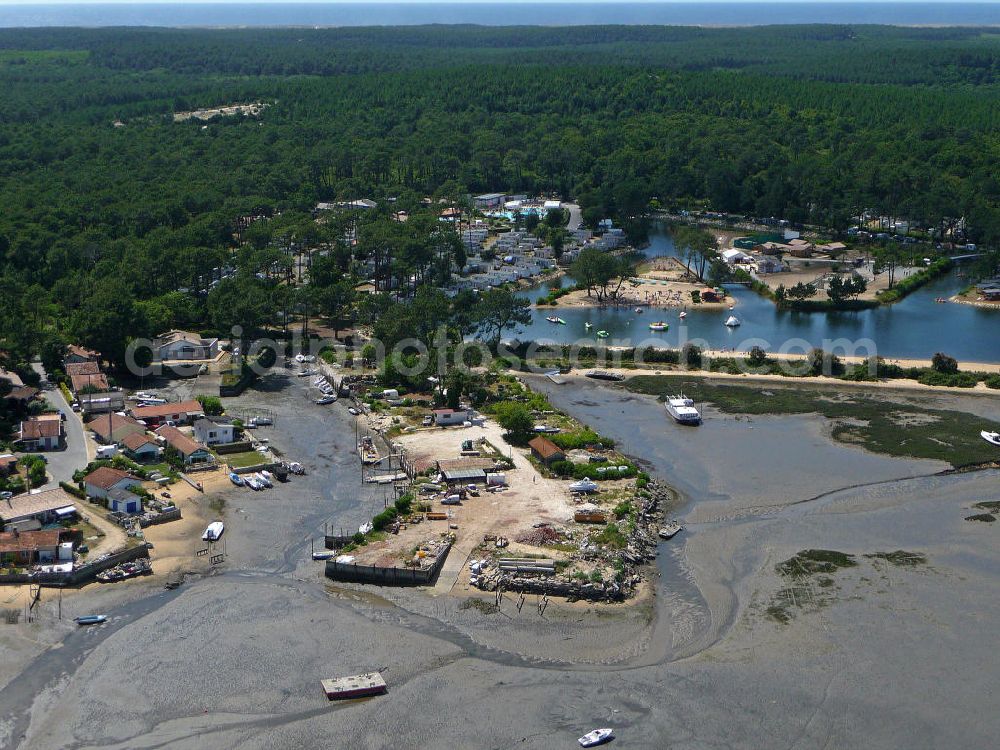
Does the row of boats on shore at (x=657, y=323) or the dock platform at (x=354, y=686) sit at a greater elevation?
the dock platform at (x=354, y=686)

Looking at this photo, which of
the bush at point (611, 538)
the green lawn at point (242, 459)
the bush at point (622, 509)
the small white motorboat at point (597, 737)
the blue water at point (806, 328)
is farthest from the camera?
the blue water at point (806, 328)

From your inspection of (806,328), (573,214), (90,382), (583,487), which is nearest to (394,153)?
(573,214)

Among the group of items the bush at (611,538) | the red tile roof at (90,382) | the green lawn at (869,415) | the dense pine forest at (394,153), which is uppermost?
the dense pine forest at (394,153)

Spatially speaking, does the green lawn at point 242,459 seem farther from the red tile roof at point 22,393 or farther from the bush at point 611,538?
the bush at point 611,538

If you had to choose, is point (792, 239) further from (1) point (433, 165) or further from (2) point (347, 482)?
(2) point (347, 482)

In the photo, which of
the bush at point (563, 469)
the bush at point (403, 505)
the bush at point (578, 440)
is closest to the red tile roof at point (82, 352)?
the bush at point (403, 505)

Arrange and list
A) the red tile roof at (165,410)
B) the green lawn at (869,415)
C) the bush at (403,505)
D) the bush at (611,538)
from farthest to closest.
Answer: the red tile roof at (165,410) → the green lawn at (869,415) → the bush at (403,505) → the bush at (611,538)

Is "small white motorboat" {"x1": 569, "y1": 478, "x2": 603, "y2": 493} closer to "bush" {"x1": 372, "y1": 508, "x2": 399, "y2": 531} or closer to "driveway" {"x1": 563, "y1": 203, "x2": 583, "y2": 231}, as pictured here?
"bush" {"x1": 372, "y1": 508, "x2": 399, "y2": 531}

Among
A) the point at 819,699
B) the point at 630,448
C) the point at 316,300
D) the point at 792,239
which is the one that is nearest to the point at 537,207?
the point at 792,239
